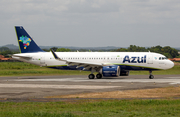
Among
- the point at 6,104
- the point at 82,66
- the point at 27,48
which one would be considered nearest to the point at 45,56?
Result: the point at 27,48

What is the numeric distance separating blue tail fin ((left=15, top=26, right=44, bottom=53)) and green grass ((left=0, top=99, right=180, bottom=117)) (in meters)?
28.3

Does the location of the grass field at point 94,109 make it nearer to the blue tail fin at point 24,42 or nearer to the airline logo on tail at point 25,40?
the blue tail fin at point 24,42

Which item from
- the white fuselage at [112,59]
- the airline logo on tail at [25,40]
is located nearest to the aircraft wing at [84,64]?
the white fuselage at [112,59]

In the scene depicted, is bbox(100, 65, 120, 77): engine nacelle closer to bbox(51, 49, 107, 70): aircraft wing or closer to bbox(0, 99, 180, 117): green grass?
bbox(51, 49, 107, 70): aircraft wing

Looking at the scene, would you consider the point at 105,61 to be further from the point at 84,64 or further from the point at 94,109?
the point at 94,109

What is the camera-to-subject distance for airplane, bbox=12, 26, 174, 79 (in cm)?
3991

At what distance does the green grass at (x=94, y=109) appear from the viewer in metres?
13.9

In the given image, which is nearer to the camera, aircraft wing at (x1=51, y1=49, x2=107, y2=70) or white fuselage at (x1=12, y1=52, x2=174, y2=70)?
aircraft wing at (x1=51, y1=49, x2=107, y2=70)

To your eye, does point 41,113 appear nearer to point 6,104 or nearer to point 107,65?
point 6,104

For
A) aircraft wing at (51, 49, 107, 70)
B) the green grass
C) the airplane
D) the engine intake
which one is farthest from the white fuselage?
the green grass

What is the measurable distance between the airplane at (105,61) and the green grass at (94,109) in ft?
71.7

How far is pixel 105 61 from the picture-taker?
42.0 m

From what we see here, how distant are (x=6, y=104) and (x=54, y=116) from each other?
17.2 ft

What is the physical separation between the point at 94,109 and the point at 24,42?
106ft
